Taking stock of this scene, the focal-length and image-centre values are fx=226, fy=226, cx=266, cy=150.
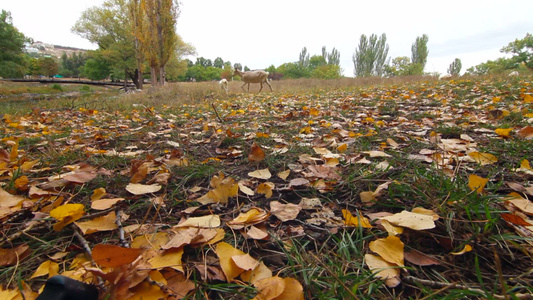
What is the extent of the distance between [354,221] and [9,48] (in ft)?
98.0

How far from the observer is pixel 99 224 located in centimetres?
78

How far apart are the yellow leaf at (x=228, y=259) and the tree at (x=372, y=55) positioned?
36.8 metres

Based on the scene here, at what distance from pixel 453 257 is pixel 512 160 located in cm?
86

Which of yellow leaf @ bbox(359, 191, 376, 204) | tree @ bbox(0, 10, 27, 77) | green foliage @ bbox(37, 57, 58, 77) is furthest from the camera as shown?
green foliage @ bbox(37, 57, 58, 77)

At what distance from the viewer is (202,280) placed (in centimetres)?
59

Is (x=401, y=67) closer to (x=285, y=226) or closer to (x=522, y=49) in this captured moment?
(x=522, y=49)

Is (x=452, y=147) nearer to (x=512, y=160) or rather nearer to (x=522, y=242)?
(x=512, y=160)

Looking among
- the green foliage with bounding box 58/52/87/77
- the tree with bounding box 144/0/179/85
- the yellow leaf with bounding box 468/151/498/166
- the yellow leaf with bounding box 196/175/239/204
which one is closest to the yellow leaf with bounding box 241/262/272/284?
the yellow leaf with bounding box 196/175/239/204

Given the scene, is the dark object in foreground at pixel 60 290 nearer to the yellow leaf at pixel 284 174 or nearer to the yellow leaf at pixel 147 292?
the yellow leaf at pixel 147 292

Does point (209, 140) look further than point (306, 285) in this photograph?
Yes

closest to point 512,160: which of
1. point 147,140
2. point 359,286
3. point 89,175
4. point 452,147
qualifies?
point 452,147

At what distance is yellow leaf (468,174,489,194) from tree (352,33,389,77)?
3633 centimetres

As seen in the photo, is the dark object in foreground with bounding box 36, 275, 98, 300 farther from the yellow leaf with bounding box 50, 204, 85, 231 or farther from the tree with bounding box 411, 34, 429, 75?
the tree with bounding box 411, 34, 429, 75

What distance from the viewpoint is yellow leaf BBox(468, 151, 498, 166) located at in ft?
3.49
